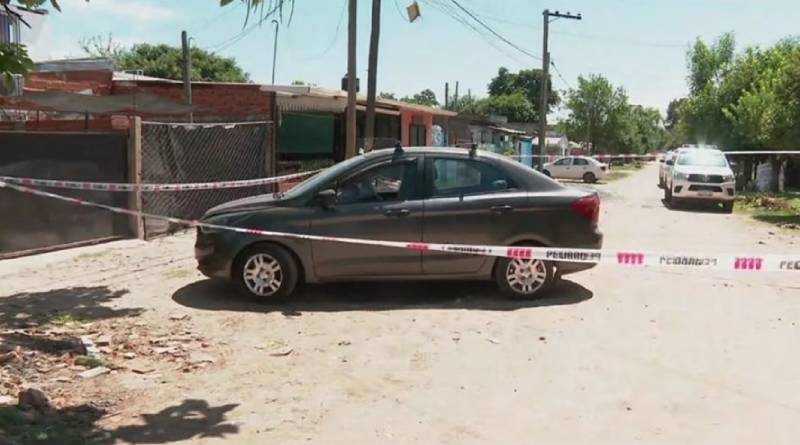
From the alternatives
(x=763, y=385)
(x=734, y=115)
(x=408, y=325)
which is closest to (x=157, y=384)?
(x=408, y=325)

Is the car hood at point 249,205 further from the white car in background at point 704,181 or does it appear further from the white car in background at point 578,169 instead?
the white car in background at point 578,169

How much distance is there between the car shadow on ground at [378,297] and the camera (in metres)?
7.10

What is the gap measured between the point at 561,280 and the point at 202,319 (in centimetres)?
399

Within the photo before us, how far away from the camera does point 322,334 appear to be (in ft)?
20.2

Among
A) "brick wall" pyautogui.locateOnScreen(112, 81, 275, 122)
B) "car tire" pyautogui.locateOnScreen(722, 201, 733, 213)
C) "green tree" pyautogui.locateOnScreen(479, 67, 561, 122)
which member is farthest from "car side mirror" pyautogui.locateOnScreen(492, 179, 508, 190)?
"green tree" pyautogui.locateOnScreen(479, 67, 561, 122)

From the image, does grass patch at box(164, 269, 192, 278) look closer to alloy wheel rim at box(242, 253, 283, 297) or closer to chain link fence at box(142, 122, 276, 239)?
alloy wheel rim at box(242, 253, 283, 297)

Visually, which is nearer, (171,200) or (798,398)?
(798,398)

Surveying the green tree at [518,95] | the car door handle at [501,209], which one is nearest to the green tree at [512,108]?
the green tree at [518,95]

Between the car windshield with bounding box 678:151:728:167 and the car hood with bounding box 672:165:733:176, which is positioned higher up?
the car windshield with bounding box 678:151:728:167

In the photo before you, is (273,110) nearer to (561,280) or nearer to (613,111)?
(561,280)

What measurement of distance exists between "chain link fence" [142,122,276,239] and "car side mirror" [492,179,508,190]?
6.22 meters

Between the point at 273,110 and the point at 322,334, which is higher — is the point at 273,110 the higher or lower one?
the higher one

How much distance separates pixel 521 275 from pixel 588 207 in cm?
97

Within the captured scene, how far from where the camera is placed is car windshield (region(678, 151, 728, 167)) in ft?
68.5
